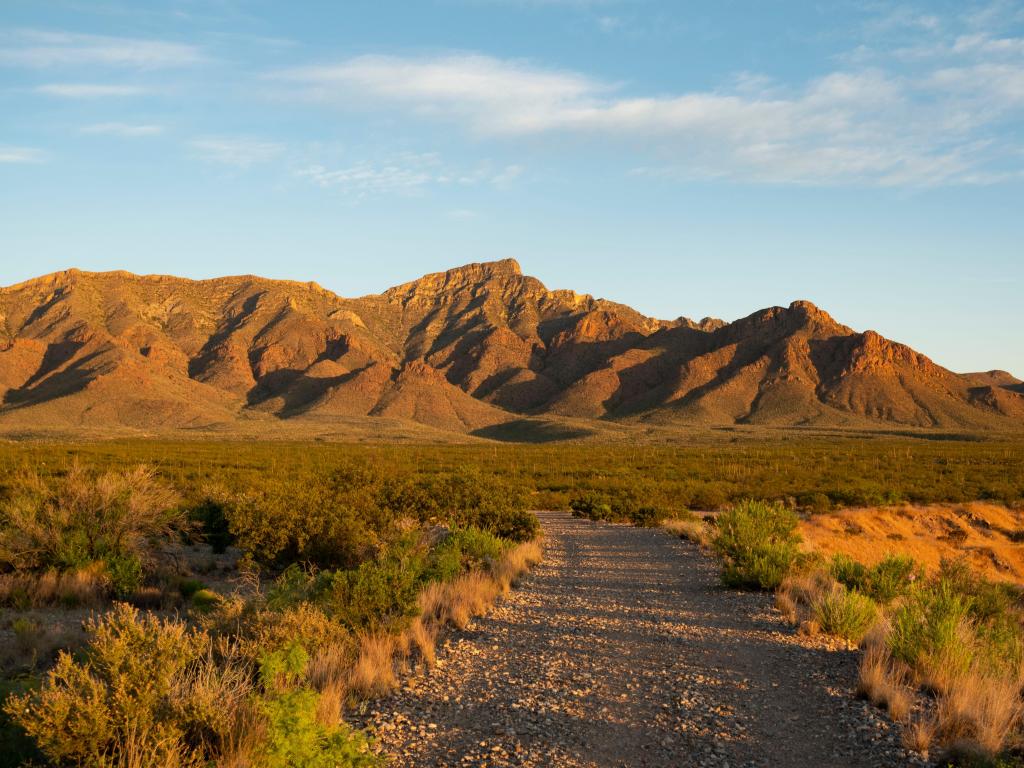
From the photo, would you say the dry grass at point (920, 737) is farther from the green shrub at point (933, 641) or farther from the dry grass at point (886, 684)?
the green shrub at point (933, 641)

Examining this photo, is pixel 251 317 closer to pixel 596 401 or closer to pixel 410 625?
pixel 596 401

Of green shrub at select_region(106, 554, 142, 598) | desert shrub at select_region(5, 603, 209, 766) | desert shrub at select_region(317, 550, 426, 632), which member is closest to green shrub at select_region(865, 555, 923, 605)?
desert shrub at select_region(317, 550, 426, 632)

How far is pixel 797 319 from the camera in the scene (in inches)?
6535

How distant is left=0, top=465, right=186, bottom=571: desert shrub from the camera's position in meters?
13.7

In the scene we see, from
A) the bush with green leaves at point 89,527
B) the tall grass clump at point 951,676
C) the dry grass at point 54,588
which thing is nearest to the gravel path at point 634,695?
the tall grass clump at point 951,676

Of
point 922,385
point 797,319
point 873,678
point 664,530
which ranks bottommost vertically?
point 664,530

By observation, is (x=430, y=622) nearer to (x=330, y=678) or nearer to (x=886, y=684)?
(x=330, y=678)

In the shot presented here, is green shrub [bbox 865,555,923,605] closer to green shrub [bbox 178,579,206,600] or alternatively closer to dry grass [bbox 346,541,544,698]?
dry grass [bbox 346,541,544,698]

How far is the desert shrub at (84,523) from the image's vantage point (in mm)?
13742

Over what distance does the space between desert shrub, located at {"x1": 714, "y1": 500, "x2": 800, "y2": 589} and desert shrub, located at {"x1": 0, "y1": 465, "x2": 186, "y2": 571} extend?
10.9m

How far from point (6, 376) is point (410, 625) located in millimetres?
155156

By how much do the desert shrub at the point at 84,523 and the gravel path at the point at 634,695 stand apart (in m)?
8.05

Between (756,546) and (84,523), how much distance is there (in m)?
12.8

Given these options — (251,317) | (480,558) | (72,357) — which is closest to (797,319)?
(251,317)
